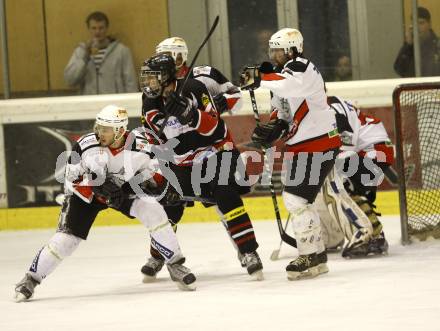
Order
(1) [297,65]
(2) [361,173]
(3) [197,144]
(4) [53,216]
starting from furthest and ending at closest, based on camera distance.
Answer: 1. (4) [53,216]
2. (2) [361,173]
3. (3) [197,144]
4. (1) [297,65]

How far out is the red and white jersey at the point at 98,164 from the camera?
5.67 meters

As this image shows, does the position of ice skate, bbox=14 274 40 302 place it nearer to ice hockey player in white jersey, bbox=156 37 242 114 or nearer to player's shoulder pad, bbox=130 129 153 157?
player's shoulder pad, bbox=130 129 153 157

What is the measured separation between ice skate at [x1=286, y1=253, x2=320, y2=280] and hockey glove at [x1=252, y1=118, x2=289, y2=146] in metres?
0.60

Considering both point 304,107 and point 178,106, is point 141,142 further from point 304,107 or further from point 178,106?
point 304,107

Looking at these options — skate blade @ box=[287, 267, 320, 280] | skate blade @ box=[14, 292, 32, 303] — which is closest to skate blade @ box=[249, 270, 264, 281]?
skate blade @ box=[287, 267, 320, 280]

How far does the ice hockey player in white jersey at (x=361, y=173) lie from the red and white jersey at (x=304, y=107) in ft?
2.12

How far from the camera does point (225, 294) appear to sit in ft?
18.4

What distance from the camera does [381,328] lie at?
4531mm

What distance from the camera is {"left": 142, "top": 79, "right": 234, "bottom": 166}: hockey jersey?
5945mm

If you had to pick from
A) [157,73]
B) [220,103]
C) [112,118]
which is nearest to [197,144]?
[220,103]

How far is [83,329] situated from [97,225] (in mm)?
3490

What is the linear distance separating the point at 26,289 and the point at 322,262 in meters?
1.44

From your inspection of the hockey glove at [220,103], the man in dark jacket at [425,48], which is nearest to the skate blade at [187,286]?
the hockey glove at [220,103]

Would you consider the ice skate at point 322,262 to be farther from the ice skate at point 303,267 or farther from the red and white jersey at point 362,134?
the red and white jersey at point 362,134
